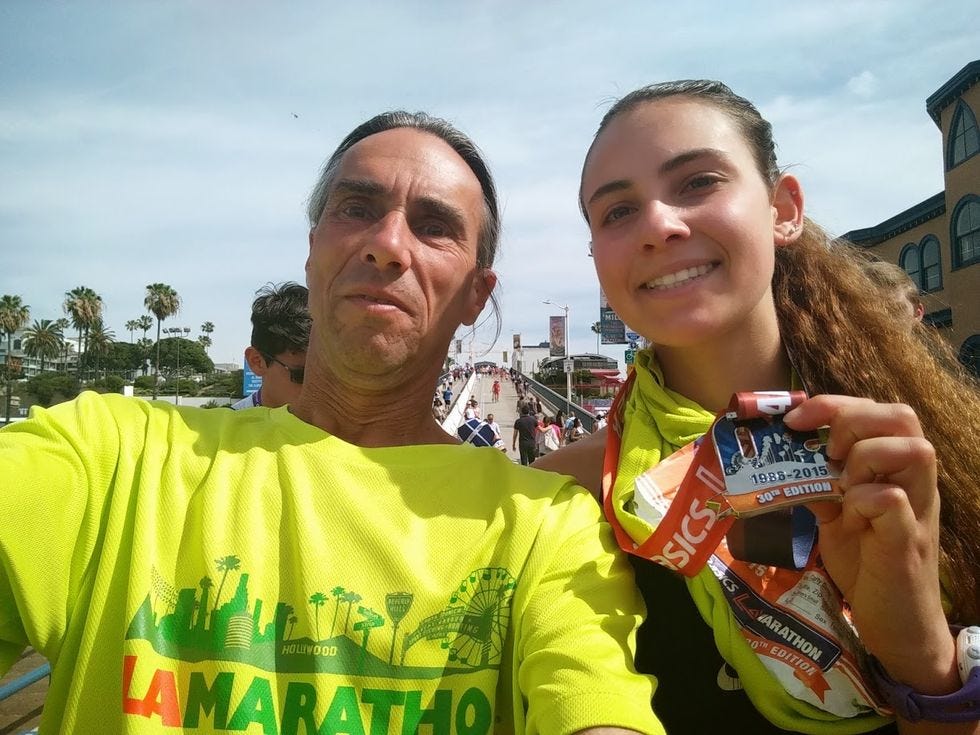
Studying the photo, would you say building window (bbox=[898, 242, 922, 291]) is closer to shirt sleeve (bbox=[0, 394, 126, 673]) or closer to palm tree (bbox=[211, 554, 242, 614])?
palm tree (bbox=[211, 554, 242, 614])

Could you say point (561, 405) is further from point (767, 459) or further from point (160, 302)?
point (160, 302)

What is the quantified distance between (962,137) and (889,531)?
23.0 meters

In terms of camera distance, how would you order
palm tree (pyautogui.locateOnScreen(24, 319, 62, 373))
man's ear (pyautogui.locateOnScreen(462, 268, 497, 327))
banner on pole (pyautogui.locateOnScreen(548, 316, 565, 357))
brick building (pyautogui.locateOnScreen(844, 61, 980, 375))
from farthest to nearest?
palm tree (pyautogui.locateOnScreen(24, 319, 62, 373)) → banner on pole (pyautogui.locateOnScreen(548, 316, 565, 357)) → brick building (pyautogui.locateOnScreen(844, 61, 980, 375)) → man's ear (pyautogui.locateOnScreen(462, 268, 497, 327))

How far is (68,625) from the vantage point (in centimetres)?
144

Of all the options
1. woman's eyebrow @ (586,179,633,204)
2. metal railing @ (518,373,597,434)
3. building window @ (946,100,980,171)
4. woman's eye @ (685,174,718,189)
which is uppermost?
building window @ (946,100,980,171)

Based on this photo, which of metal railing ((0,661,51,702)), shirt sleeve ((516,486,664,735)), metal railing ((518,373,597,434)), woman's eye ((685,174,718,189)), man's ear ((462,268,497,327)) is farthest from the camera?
metal railing ((518,373,597,434))

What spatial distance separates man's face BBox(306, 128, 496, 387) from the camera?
6.56ft

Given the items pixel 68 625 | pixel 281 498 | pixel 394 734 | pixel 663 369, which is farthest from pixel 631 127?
pixel 68 625

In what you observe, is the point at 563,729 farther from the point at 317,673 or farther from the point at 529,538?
the point at 317,673

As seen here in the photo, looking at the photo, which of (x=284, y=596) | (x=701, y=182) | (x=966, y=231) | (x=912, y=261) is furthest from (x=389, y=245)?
(x=912, y=261)

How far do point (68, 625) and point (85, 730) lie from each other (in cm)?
24

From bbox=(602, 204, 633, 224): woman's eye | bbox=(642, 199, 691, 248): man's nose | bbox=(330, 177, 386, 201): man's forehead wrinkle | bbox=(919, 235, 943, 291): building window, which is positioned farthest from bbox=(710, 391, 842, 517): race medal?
bbox=(919, 235, 943, 291): building window

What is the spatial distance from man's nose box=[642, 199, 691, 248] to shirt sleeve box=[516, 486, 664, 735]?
31.6 inches

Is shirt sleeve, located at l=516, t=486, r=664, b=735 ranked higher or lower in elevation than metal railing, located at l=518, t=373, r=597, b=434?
lower
